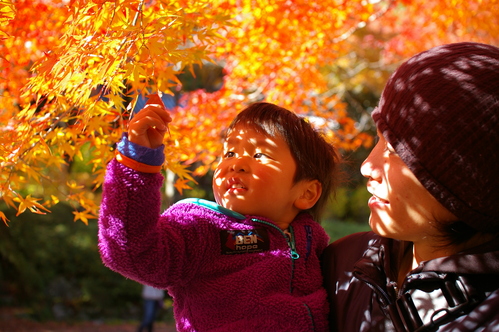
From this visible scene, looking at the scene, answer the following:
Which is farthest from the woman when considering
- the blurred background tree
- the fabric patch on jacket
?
the blurred background tree

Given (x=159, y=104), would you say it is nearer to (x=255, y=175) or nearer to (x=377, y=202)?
(x=255, y=175)

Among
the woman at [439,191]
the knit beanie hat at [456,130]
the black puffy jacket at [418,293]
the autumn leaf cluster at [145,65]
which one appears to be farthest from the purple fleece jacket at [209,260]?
the knit beanie hat at [456,130]

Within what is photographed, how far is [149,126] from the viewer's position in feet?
4.88

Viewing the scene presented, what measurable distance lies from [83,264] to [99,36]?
7385 mm

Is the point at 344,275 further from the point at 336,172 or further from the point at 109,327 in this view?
the point at 109,327

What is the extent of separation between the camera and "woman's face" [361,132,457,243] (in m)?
1.36

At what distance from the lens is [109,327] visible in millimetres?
8008

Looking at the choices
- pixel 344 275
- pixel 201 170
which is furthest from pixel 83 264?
pixel 344 275

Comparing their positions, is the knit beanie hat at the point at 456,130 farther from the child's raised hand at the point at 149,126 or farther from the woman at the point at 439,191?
the child's raised hand at the point at 149,126

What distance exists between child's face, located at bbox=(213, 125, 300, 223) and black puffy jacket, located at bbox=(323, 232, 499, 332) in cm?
37

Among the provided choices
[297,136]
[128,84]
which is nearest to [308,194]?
[297,136]

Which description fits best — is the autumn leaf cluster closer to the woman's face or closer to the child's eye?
the child's eye

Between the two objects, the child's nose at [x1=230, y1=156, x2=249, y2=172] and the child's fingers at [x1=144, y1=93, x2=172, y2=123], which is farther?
the child's nose at [x1=230, y1=156, x2=249, y2=172]

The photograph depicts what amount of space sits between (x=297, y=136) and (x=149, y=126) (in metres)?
0.63
